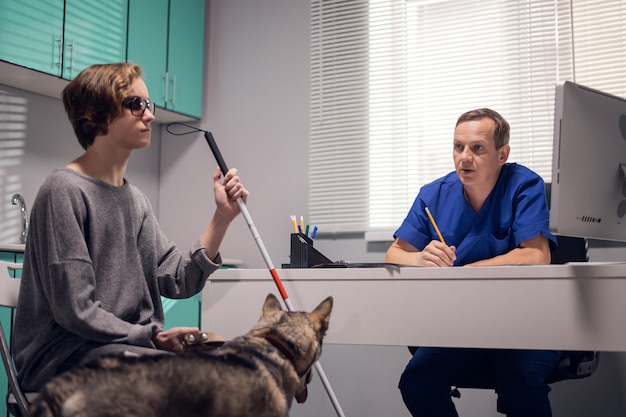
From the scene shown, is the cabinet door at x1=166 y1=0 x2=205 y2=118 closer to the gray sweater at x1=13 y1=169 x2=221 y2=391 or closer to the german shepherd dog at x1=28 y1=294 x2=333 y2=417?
the gray sweater at x1=13 y1=169 x2=221 y2=391

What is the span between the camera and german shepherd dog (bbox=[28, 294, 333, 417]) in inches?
38.3

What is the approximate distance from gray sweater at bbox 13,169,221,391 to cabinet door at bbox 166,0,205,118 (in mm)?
2218

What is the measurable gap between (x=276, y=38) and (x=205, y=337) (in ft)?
8.78

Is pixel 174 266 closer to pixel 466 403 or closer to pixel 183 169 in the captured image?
pixel 466 403

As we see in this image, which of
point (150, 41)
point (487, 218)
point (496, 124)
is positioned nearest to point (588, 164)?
point (487, 218)

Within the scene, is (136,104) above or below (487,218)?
above

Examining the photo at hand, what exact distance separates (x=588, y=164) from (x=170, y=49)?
105 inches

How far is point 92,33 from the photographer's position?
3.16 metres

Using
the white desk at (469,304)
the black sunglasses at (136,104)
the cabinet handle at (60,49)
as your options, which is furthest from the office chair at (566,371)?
the cabinet handle at (60,49)

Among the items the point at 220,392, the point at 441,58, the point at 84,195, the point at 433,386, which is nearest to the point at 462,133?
the point at 433,386

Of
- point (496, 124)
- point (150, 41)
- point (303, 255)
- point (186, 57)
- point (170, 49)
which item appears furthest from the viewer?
point (186, 57)

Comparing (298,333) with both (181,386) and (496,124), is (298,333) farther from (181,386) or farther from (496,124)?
(496,124)

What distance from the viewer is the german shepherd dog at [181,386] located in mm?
972

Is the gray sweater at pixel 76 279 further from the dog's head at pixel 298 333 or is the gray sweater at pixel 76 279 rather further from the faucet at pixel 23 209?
the faucet at pixel 23 209
